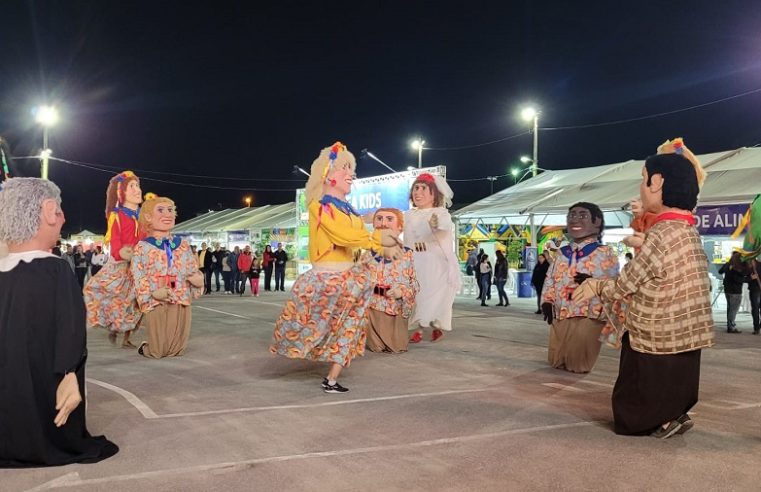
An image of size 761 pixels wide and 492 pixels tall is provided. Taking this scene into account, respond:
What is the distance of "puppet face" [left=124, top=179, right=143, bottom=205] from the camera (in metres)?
8.75

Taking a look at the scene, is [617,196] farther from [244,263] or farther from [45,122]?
[45,122]

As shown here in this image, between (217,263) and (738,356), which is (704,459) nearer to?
(738,356)

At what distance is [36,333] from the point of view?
11.7 feet

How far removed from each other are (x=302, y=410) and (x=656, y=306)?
8.95 ft

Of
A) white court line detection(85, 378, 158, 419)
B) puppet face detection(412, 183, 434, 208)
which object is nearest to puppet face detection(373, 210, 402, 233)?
puppet face detection(412, 183, 434, 208)

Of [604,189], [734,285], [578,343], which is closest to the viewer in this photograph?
[578,343]

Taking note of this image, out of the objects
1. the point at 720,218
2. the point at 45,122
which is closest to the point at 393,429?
the point at 720,218

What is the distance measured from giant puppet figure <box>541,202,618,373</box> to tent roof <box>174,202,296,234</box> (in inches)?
880

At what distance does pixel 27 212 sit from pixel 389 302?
5.41 meters

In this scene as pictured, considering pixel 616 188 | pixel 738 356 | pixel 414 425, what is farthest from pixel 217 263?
pixel 414 425

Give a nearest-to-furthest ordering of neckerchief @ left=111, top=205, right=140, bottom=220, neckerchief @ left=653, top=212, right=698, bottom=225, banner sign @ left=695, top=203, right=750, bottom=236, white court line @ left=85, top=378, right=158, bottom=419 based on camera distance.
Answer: neckerchief @ left=653, top=212, right=698, bottom=225
white court line @ left=85, top=378, right=158, bottom=419
neckerchief @ left=111, top=205, right=140, bottom=220
banner sign @ left=695, top=203, right=750, bottom=236

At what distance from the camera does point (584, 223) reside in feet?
22.7

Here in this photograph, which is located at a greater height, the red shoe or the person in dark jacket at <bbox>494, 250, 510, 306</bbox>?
the person in dark jacket at <bbox>494, 250, 510, 306</bbox>

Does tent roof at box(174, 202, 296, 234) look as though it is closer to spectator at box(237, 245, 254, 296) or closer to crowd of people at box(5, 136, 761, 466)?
spectator at box(237, 245, 254, 296)
